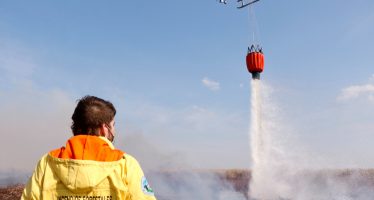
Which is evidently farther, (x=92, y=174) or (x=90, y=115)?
(x=90, y=115)

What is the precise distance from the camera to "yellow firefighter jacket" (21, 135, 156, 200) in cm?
328

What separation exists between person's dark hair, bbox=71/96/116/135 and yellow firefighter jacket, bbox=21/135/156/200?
0.14 meters

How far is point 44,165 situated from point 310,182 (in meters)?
54.6

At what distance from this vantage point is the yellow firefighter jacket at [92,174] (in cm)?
328

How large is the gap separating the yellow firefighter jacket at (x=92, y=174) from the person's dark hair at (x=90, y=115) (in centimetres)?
14

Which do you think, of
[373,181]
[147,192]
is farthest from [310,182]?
[147,192]

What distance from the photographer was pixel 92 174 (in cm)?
325

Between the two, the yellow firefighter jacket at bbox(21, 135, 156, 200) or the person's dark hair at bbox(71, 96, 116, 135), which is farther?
the person's dark hair at bbox(71, 96, 116, 135)

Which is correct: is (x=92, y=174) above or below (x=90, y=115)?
below

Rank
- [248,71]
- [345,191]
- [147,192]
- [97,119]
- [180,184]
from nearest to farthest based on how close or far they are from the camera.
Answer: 1. [147,192]
2. [97,119]
3. [248,71]
4. [345,191]
5. [180,184]

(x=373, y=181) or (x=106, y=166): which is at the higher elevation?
(x=373, y=181)

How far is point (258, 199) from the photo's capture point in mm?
47094

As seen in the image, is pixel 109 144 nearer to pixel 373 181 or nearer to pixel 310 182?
pixel 310 182

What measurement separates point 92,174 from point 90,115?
0.53 meters
